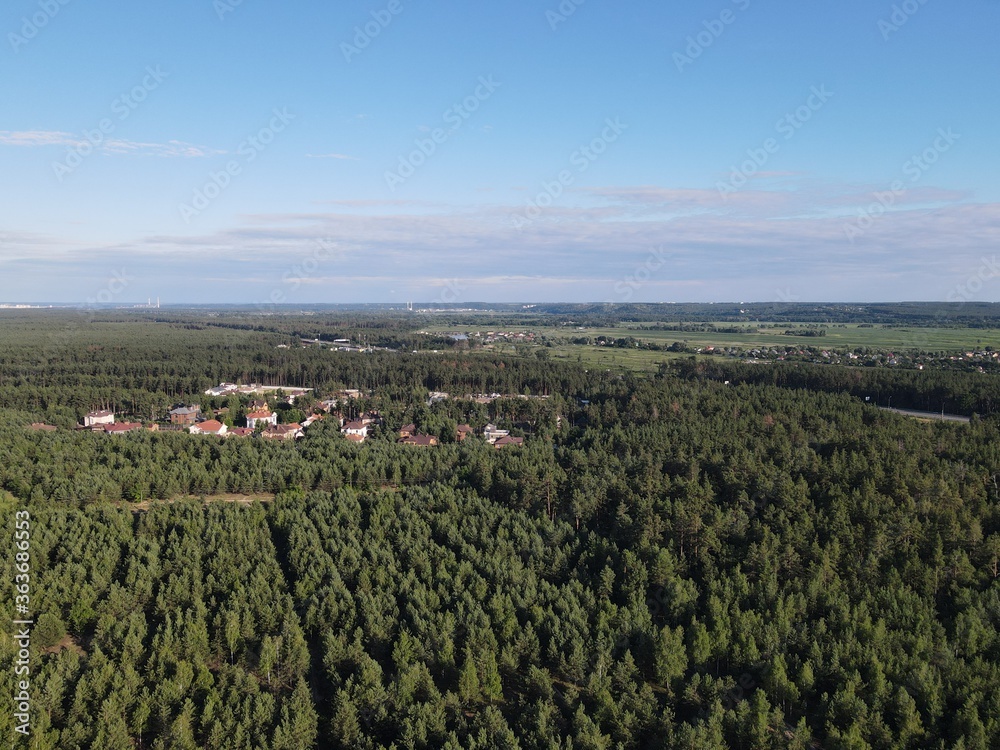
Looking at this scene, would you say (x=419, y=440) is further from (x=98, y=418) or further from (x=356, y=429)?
(x=98, y=418)

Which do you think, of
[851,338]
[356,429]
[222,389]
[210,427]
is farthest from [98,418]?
[851,338]

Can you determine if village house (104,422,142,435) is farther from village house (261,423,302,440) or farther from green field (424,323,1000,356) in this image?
green field (424,323,1000,356)

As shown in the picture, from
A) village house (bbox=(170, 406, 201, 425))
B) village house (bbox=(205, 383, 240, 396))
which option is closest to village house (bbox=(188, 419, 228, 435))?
village house (bbox=(170, 406, 201, 425))

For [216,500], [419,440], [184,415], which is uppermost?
[184,415]

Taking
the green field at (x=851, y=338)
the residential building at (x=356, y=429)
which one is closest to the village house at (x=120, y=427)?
the residential building at (x=356, y=429)

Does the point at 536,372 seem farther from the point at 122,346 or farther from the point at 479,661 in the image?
the point at 122,346

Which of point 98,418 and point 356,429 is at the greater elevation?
point 98,418
